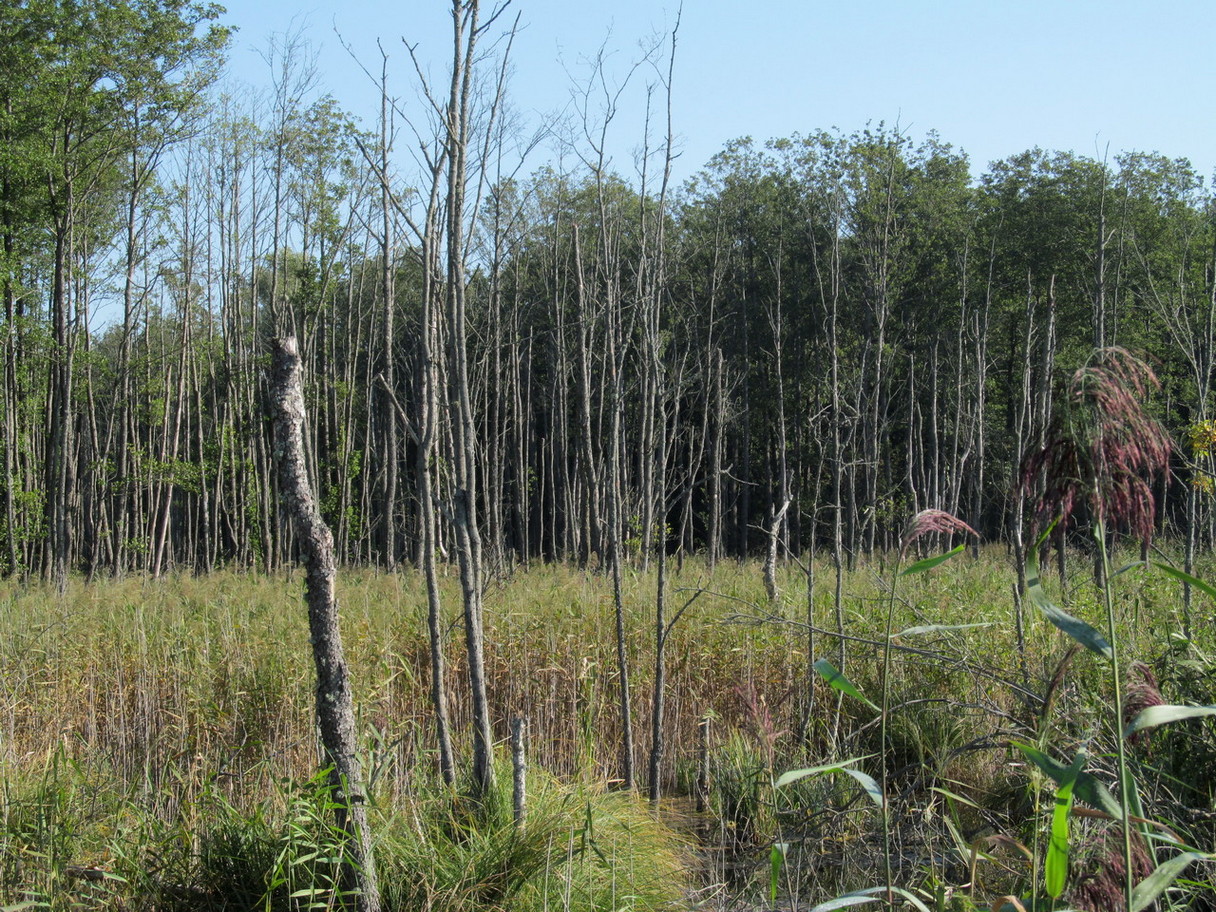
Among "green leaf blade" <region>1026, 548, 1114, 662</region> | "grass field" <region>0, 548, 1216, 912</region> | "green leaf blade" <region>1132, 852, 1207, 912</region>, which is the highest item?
"green leaf blade" <region>1026, 548, 1114, 662</region>

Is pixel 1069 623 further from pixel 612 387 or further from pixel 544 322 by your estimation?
pixel 544 322

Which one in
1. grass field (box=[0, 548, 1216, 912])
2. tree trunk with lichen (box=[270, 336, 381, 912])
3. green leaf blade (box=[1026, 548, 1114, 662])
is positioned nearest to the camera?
green leaf blade (box=[1026, 548, 1114, 662])

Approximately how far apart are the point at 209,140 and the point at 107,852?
12921 mm

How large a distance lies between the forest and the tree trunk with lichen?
0.32 ft

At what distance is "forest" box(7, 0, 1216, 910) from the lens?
374 cm

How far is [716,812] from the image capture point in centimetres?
474

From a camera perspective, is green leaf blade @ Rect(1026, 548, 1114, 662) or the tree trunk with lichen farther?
the tree trunk with lichen

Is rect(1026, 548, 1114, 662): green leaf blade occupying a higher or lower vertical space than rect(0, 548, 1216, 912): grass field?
higher

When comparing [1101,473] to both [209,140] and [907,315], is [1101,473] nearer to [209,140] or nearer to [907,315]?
[209,140]

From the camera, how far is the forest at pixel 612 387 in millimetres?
3744

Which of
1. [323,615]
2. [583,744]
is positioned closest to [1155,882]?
[323,615]

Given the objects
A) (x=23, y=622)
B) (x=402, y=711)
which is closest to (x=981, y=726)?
(x=402, y=711)

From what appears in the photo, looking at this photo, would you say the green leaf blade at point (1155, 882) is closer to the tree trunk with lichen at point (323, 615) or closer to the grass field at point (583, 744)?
the grass field at point (583, 744)

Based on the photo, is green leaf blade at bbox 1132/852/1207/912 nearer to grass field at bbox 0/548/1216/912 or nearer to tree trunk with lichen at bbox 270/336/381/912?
grass field at bbox 0/548/1216/912
